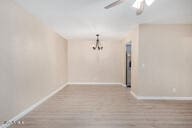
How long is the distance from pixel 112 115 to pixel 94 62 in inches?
229

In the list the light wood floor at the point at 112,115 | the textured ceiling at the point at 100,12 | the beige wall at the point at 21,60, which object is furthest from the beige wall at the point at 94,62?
the light wood floor at the point at 112,115

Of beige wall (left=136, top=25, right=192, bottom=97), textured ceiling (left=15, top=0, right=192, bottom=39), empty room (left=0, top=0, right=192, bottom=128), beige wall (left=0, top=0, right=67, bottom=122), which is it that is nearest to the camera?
beige wall (left=0, top=0, right=67, bottom=122)

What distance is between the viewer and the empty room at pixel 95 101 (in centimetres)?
363

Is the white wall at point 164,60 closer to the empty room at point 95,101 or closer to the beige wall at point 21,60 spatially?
the empty room at point 95,101

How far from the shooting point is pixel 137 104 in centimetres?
538

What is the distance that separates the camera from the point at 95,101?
5.79m

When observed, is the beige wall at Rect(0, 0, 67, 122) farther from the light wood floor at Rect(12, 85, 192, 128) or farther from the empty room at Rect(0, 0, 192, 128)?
the light wood floor at Rect(12, 85, 192, 128)

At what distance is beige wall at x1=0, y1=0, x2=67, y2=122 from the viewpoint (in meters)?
3.38

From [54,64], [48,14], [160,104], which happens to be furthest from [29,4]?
[160,104]

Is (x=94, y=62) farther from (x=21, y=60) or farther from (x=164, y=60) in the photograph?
(x=21, y=60)

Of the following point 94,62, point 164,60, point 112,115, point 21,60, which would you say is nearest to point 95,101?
point 112,115

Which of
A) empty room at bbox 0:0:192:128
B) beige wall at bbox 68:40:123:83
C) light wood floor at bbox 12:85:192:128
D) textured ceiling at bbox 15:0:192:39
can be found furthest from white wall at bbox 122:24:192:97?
beige wall at bbox 68:40:123:83

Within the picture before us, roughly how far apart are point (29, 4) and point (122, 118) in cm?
295

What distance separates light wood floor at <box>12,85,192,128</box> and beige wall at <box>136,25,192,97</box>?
0.58 meters
